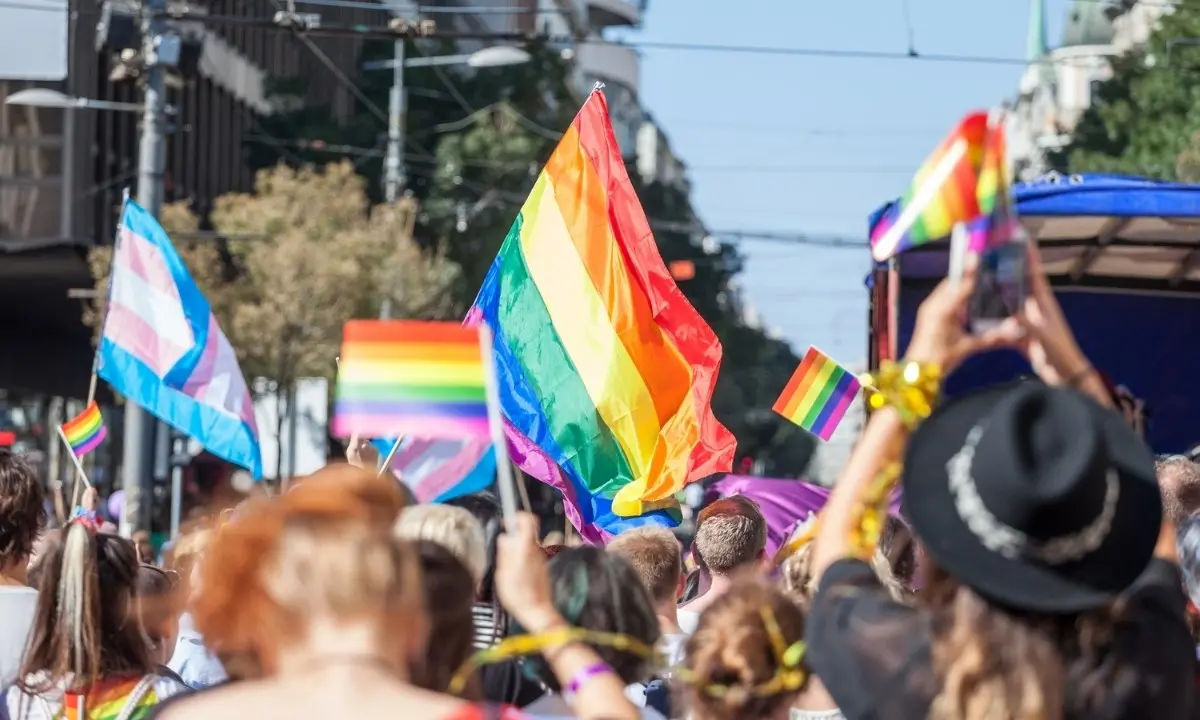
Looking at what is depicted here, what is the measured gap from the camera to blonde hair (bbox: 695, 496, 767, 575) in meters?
6.42

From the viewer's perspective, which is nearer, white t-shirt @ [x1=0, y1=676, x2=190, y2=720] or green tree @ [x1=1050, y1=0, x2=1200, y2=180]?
white t-shirt @ [x1=0, y1=676, x2=190, y2=720]

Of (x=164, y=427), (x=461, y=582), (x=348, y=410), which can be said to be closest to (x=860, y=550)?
(x=461, y=582)

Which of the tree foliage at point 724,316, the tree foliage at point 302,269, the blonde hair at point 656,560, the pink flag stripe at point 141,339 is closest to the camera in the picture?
the blonde hair at point 656,560

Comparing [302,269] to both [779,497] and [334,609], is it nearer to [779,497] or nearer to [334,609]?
[779,497]

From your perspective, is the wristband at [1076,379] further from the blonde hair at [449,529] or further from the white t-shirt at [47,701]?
the white t-shirt at [47,701]

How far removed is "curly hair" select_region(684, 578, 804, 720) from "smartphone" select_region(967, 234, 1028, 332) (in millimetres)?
663

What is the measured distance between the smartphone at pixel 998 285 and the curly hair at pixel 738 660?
66cm

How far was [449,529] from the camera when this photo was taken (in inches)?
148

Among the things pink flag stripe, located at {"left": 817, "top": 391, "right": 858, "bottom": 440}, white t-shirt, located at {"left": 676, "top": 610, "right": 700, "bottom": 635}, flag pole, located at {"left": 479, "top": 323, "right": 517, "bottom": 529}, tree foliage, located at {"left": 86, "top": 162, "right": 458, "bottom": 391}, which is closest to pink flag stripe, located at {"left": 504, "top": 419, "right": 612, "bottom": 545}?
pink flag stripe, located at {"left": 817, "top": 391, "right": 858, "bottom": 440}

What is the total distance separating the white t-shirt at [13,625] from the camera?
4875 millimetres

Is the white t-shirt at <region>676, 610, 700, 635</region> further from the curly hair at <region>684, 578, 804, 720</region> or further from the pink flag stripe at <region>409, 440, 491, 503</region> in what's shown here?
the curly hair at <region>684, 578, 804, 720</region>

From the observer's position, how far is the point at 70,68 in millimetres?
30516

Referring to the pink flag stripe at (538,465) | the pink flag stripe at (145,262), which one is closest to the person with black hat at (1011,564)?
Result: the pink flag stripe at (538,465)

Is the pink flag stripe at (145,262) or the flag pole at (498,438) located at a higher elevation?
the flag pole at (498,438)
